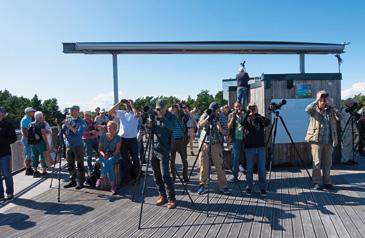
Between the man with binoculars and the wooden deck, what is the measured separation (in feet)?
1.26

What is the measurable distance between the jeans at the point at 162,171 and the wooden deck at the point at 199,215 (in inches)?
14.0

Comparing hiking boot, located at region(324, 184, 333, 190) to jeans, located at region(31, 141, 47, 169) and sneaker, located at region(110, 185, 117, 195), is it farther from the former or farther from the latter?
jeans, located at region(31, 141, 47, 169)

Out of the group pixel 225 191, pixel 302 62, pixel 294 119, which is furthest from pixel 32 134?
pixel 302 62

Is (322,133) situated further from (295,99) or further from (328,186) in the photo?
(295,99)

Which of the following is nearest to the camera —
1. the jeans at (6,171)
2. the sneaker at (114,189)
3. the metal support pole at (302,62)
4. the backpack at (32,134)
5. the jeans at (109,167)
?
the jeans at (6,171)

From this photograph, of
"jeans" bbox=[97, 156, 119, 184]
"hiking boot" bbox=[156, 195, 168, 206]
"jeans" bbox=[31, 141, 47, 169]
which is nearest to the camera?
"hiking boot" bbox=[156, 195, 168, 206]

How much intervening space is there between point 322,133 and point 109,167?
14.3 ft

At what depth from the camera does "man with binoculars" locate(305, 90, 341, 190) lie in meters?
5.67

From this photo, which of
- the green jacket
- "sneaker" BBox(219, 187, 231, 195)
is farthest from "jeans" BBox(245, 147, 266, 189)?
the green jacket

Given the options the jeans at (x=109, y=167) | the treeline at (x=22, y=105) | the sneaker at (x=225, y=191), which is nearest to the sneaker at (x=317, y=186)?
the sneaker at (x=225, y=191)

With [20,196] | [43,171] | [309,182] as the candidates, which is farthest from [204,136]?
[43,171]

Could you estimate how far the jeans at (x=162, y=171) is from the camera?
490 cm

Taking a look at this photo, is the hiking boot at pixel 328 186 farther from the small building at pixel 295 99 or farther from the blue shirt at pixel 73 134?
the blue shirt at pixel 73 134

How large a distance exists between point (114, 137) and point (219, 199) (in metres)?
2.58
